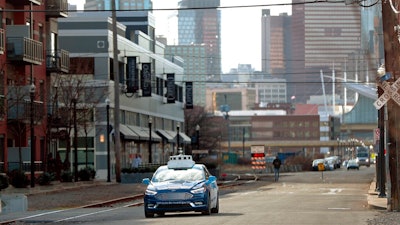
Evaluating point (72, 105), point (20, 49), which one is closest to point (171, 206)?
point (20, 49)

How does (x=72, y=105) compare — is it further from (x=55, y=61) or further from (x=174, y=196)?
Answer: (x=174, y=196)

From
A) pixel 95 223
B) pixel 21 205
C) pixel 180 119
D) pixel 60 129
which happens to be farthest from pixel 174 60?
pixel 95 223

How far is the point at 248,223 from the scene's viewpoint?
2448 centimetres

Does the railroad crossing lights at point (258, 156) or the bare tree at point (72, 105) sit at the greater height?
the bare tree at point (72, 105)

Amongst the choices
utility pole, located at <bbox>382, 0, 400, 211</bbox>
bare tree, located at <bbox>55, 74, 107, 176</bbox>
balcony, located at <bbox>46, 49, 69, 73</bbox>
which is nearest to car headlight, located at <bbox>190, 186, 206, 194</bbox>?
utility pole, located at <bbox>382, 0, 400, 211</bbox>

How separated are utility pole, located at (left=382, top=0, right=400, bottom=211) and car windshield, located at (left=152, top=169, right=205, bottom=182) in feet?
18.1

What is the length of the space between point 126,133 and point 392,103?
192 ft

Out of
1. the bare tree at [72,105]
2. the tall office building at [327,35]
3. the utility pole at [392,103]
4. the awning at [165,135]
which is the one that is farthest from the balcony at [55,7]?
the tall office building at [327,35]

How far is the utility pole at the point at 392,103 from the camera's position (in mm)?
27359

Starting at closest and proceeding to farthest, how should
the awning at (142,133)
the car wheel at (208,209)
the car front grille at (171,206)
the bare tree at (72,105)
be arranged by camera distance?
the car front grille at (171,206)
the car wheel at (208,209)
the bare tree at (72,105)
the awning at (142,133)

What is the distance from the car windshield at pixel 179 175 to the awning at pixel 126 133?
5509cm

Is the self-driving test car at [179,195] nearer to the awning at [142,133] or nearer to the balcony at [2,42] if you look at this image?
the balcony at [2,42]

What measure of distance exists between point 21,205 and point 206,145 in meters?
106

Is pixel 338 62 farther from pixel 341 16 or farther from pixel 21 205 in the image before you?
pixel 21 205
